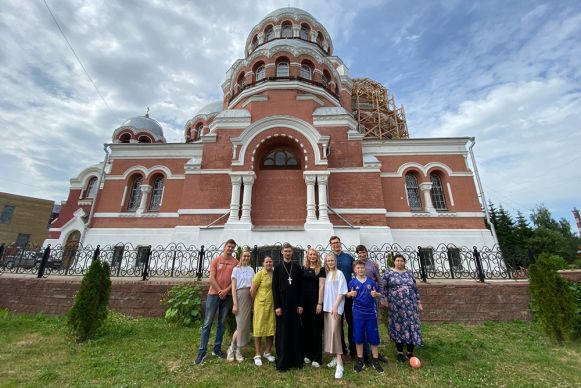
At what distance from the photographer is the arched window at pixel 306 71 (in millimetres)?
16766

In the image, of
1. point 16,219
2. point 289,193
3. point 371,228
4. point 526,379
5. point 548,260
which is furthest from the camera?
point 16,219

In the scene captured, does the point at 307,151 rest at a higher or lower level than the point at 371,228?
higher

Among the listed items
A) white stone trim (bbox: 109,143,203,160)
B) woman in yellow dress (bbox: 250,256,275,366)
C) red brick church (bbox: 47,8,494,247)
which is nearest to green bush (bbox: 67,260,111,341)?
woman in yellow dress (bbox: 250,256,275,366)

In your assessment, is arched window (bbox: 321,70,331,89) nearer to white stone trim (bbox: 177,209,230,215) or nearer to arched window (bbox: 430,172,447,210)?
arched window (bbox: 430,172,447,210)

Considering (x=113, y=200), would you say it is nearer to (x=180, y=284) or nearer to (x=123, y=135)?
(x=123, y=135)

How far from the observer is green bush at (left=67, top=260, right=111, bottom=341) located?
5078mm

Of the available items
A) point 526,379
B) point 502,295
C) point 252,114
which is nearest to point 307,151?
point 252,114

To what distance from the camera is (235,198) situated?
39.3ft

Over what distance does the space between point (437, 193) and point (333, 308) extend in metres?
12.9

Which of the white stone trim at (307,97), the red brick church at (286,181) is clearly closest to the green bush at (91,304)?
the red brick church at (286,181)

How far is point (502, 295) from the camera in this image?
6426 mm

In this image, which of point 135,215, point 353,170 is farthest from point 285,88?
point 135,215

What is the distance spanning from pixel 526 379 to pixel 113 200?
58.2ft

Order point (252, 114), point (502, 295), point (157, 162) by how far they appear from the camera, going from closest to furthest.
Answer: point (502, 295) < point (252, 114) < point (157, 162)
